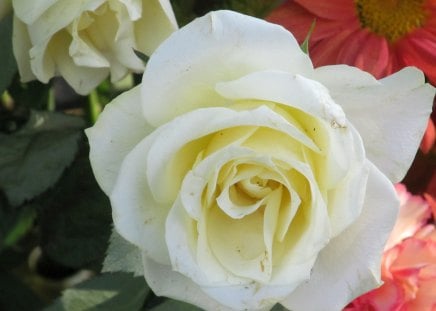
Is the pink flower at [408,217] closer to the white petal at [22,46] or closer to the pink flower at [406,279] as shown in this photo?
the pink flower at [406,279]

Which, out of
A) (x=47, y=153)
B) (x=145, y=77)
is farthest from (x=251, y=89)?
(x=47, y=153)

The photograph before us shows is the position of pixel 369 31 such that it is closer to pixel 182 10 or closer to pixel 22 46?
pixel 182 10

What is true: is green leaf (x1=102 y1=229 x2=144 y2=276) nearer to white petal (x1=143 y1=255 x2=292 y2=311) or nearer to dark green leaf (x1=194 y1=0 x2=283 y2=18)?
white petal (x1=143 y1=255 x2=292 y2=311)

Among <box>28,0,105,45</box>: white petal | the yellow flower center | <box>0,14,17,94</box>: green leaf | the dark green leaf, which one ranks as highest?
<box>28,0,105,45</box>: white petal

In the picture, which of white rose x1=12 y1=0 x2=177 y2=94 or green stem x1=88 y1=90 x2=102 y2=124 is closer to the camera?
white rose x1=12 y1=0 x2=177 y2=94

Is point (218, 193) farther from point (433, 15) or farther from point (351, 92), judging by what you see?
point (433, 15)

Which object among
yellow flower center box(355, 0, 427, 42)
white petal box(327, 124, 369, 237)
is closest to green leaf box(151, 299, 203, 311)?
white petal box(327, 124, 369, 237)

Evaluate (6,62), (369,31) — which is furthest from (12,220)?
(369,31)

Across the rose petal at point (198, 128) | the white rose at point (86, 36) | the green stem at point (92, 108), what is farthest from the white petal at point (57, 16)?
the green stem at point (92, 108)
